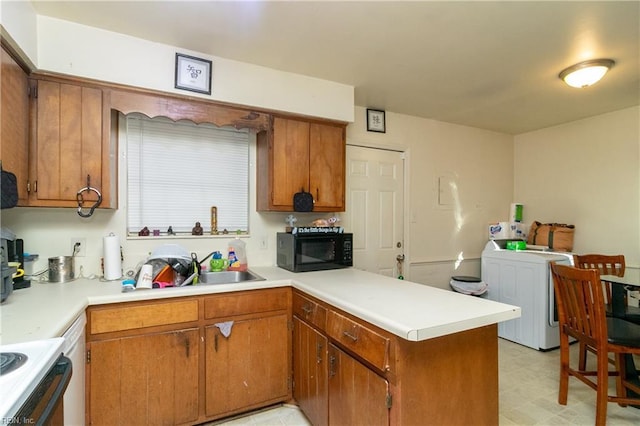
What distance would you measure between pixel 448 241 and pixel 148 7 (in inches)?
141

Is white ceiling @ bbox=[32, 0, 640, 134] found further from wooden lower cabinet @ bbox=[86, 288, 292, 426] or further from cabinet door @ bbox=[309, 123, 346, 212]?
wooden lower cabinet @ bbox=[86, 288, 292, 426]

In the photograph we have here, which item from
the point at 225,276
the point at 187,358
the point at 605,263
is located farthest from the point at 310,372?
the point at 605,263

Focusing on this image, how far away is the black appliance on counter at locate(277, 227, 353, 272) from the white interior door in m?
0.62

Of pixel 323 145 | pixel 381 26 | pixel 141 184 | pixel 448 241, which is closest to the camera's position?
pixel 381 26

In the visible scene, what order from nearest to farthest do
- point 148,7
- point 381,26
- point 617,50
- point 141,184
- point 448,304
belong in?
point 448,304
point 148,7
point 381,26
point 617,50
point 141,184

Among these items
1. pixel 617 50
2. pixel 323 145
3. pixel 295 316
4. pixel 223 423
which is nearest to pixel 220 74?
pixel 323 145

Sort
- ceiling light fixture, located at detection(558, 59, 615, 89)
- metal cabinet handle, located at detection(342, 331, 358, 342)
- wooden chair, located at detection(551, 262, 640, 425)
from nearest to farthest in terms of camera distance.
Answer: metal cabinet handle, located at detection(342, 331, 358, 342)
wooden chair, located at detection(551, 262, 640, 425)
ceiling light fixture, located at detection(558, 59, 615, 89)

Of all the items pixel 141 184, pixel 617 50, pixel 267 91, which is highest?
pixel 617 50

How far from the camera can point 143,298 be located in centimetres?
179

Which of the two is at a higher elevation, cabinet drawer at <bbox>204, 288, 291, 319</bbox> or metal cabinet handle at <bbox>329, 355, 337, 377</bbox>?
cabinet drawer at <bbox>204, 288, 291, 319</bbox>

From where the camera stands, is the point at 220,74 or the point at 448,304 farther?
the point at 220,74

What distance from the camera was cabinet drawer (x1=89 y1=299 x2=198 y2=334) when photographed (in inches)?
67.1

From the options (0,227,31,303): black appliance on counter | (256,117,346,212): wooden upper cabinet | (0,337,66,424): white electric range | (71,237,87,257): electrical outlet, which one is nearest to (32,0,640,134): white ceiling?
(256,117,346,212): wooden upper cabinet

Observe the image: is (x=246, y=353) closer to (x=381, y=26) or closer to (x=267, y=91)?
(x=267, y=91)
